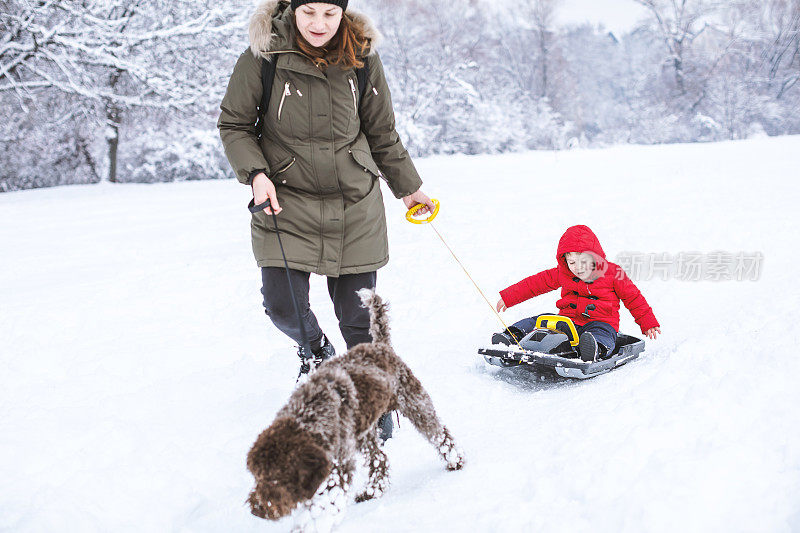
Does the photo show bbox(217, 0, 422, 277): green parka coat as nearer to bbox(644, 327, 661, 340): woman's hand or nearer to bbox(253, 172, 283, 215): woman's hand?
bbox(253, 172, 283, 215): woman's hand

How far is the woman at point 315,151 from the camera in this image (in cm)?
252

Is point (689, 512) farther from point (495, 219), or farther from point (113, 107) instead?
point (113, 107)

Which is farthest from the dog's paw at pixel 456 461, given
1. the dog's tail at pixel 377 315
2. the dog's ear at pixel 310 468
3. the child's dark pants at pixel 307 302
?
the dog's ear at pixel 310 468

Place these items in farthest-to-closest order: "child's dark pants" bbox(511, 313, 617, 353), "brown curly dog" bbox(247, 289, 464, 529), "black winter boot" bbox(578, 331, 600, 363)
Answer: "child's dark pants" bbox(511, 313, 617, 353)
"black winter boot" bbox(578, 331, 600, 363)
"brown curly dog" bbox(247, 289, 464, 529)

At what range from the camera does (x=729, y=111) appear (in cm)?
2812

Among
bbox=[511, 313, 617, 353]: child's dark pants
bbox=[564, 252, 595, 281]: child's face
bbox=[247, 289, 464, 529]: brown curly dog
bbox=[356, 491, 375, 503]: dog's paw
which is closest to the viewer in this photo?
bbox=[247, 289, 464, 529]: brown curly dog

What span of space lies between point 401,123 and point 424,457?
70.6ft

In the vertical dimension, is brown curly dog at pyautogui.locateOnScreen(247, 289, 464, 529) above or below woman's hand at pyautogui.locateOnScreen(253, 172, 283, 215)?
below

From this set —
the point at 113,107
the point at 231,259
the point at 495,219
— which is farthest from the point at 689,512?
the point at 113,107

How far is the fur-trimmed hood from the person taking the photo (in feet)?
→ 8.16

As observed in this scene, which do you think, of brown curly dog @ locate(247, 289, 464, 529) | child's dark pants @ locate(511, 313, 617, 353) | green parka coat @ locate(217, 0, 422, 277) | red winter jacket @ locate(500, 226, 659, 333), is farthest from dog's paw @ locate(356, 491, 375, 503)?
red winter jacket @ locate(500, 226, 659, 333)

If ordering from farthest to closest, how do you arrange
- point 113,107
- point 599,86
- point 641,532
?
point 599,86, point 113,107, point 641,532

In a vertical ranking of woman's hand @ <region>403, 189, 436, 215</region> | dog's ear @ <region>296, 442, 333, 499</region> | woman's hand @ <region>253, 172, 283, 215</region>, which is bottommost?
dog's ear @ <region>296, 442, 333, 499</region>

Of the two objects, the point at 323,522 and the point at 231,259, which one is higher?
the point at 323,522
